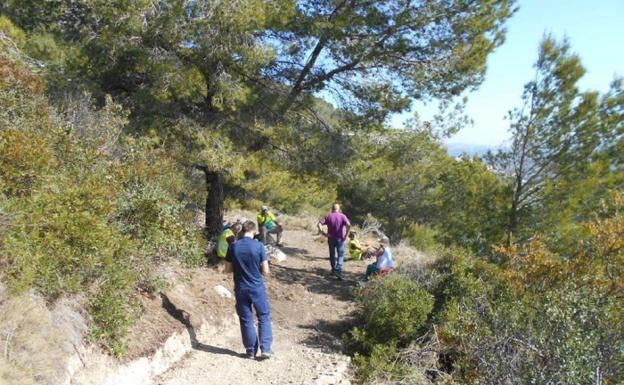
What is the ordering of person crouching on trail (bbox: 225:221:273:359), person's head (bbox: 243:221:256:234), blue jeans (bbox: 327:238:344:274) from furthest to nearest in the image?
1. blue jeans (bbox: 327:238:344:274)
2. person's head (bbox: 243:221:256:234)
3. person crouching on trail (bbox: 225:221:273:359)

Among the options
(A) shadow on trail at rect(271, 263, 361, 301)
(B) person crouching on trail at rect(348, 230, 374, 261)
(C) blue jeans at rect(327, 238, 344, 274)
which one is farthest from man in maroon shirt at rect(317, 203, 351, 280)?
(B) person crouching on trail at rect(348, 230, 374, 261)

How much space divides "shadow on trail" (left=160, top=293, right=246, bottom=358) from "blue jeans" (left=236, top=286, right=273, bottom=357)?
31 centimetres

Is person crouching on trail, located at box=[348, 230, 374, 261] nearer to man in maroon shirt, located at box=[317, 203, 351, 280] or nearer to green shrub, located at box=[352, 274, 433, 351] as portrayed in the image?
man in maroon shirt, located at box=[317, 203, 351, 280]

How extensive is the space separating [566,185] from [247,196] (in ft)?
26.2

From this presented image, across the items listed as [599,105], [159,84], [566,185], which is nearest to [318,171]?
[159,84]

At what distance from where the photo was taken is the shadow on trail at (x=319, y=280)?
34.7 feet

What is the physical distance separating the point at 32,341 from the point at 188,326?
271 cm

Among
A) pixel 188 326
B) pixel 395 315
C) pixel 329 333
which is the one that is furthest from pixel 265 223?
pixel 188 326

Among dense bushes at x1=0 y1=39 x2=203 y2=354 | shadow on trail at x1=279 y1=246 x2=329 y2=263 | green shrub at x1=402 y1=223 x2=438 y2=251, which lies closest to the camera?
dense bushes at x1=0 y1=39 x2=203 y2=354

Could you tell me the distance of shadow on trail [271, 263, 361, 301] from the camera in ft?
34.7

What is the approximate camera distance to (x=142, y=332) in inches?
233

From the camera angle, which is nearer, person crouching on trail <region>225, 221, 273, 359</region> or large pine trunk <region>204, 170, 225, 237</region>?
person crouching on trail <region>225, 221, 273, 359</region>

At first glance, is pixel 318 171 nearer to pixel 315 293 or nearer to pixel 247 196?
pixel 315 293

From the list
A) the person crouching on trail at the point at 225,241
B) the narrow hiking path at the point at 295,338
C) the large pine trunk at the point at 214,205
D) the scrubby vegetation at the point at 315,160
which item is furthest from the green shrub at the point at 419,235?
the person crouching on trail at the point at 225,241
